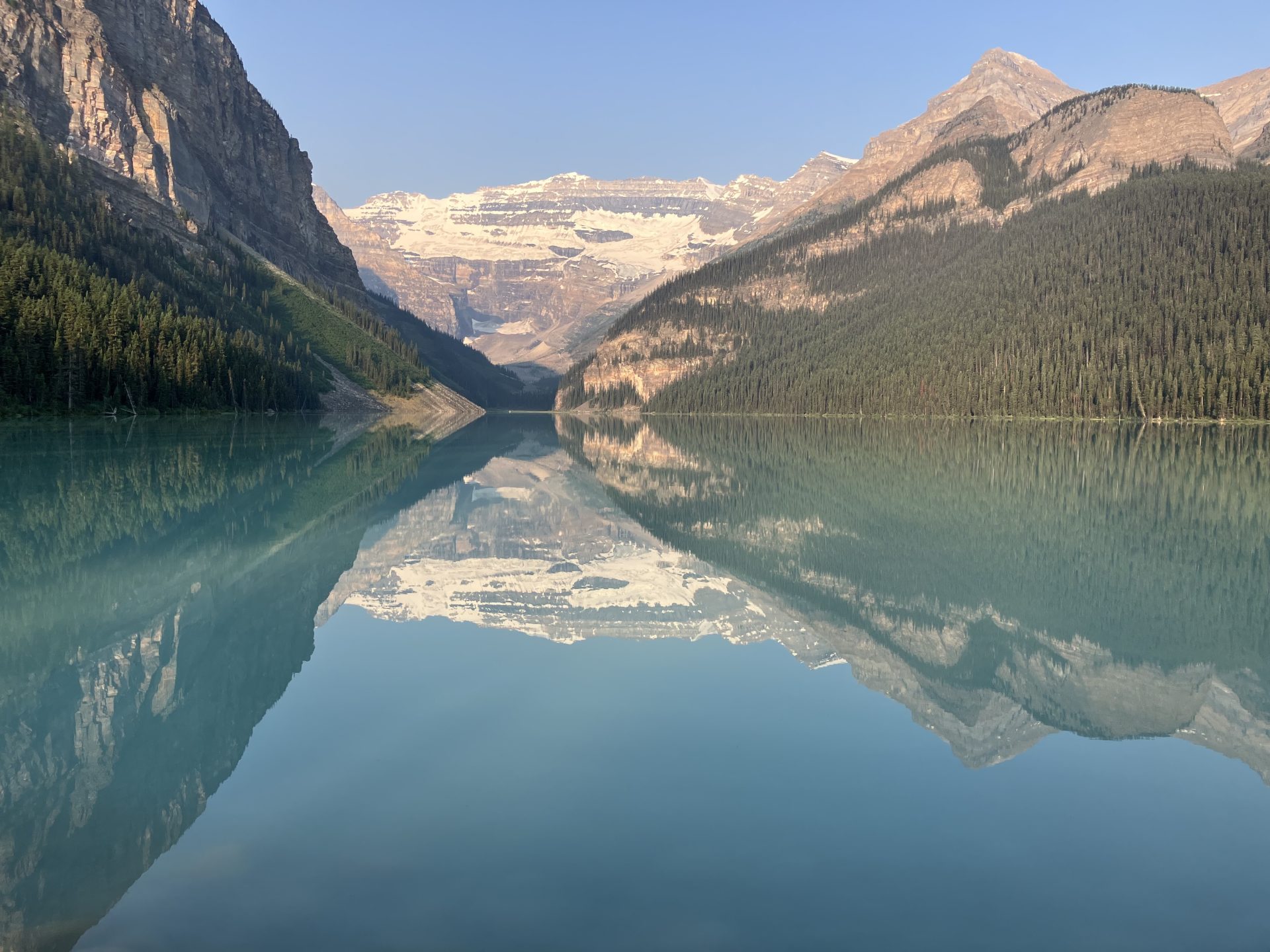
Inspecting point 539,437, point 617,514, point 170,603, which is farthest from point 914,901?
point 539,437

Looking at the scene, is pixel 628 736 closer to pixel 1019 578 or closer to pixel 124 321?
pixel 1019 578

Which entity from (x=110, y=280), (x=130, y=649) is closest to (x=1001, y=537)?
(x=130, y=649)

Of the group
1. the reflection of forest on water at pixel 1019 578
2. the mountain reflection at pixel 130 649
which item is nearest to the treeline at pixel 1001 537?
the reflection of forest on water at pixel 1019 578

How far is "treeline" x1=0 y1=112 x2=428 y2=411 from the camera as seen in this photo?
88125mm

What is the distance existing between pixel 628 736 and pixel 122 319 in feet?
332

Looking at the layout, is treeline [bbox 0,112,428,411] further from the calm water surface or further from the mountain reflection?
the calm water surface

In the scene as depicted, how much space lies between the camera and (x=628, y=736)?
39.0 ft

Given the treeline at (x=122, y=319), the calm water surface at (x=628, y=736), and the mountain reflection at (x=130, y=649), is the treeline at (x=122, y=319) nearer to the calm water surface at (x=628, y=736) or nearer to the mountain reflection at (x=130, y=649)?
the mountain reflection at (x=130, y=649)

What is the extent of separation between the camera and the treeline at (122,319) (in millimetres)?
88125

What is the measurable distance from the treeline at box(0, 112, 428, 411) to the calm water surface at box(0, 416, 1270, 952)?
225 ft

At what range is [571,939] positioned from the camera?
7262 mm

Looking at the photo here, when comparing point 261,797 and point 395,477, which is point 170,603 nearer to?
point 261,797

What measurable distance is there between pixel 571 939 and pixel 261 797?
14.1 ft

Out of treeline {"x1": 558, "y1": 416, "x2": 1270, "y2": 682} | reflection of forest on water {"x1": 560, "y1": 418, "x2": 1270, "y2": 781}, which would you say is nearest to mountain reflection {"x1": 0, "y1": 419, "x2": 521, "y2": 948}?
reflection of forest on water {"x1": 560, "y1": 418, "x2": 1270, "y2": 781}
